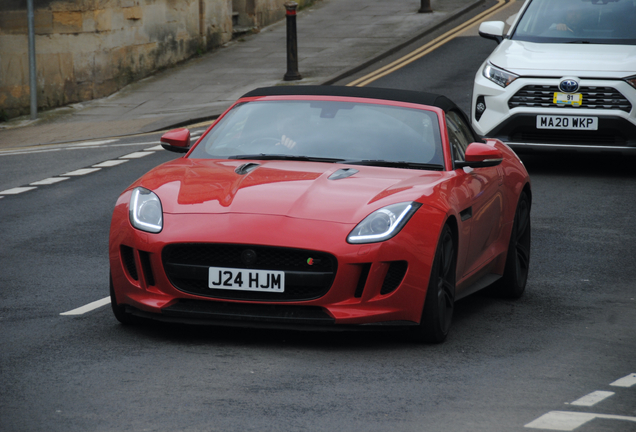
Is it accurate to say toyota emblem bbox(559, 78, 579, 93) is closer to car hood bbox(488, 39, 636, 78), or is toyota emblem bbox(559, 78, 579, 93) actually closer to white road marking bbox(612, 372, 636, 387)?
car hood bbox(488, 39, 636, 78)

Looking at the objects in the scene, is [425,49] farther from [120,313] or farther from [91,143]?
[120,313]

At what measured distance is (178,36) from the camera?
23.2m

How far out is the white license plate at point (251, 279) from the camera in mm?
5543

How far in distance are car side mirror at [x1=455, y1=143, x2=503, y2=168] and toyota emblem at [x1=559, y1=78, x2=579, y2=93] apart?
18.0ft

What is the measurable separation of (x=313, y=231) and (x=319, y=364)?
66 centimetres

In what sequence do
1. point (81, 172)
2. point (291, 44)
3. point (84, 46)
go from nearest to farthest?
point (81, 172)
point (84, 46)
point (291, 44)

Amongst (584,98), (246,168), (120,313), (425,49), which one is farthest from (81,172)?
(425,49)

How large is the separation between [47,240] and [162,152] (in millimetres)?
5529

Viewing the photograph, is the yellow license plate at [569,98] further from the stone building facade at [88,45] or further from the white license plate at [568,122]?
the stone building facade at [88,45]

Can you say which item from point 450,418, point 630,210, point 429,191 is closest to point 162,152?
point 630,210

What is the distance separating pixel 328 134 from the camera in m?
6.70

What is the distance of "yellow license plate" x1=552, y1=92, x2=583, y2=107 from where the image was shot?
38.8 ft

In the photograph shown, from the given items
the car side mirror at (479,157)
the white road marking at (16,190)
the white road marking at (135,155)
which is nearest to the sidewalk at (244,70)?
the white road marking at (135,155)

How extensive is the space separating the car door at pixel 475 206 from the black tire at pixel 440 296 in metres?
0.14
